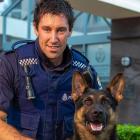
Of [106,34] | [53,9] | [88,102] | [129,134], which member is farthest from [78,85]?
[106,34]

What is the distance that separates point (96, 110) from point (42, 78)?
22.8 inches

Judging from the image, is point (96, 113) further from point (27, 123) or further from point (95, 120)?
point (27, 123)

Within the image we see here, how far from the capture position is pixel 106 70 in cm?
1602

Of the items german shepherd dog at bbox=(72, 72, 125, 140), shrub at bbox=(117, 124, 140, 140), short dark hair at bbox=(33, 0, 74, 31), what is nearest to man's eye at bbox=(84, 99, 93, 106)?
german shepherd dog at bbox=(72, 72, 125, 140)

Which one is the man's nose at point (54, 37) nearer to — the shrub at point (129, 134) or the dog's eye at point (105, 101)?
the dog's eye at point (105, 101)

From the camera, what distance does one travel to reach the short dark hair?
4.53 m

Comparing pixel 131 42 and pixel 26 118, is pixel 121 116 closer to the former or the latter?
pixel 131 42

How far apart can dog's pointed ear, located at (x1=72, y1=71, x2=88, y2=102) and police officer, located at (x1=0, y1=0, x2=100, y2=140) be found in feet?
0.18

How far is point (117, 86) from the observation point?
15.9ft

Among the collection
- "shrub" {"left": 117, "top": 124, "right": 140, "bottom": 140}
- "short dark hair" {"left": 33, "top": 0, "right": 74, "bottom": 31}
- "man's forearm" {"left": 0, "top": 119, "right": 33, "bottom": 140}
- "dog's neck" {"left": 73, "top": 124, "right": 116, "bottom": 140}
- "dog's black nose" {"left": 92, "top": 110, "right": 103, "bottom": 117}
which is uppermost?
"short dark hair" {"left": 33, "top": 0, "right": 74, "bottom": 31}

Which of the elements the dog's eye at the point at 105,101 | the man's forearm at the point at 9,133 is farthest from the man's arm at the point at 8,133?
the dog's eye at the point at 105,101

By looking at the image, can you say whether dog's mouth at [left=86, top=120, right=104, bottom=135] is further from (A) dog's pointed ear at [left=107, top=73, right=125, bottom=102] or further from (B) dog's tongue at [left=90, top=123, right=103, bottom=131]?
(A) dog's pointed ear at [left=107, top=73, right=125, bottom=102]

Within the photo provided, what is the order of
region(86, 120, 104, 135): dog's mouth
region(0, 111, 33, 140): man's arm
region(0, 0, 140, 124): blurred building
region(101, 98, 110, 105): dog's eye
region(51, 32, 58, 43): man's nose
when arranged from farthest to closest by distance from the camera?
region(0, 0, 140, 124): blurred building < region(101, 98, 110, 105): dog's eye < region(86, 120, 104, 135): dog's mouth < region(51, 32, 58, 43): man's nose < region(0, 111, 33, 140): man's arm

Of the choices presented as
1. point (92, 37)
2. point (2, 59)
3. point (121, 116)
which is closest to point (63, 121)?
point (2, 59)
